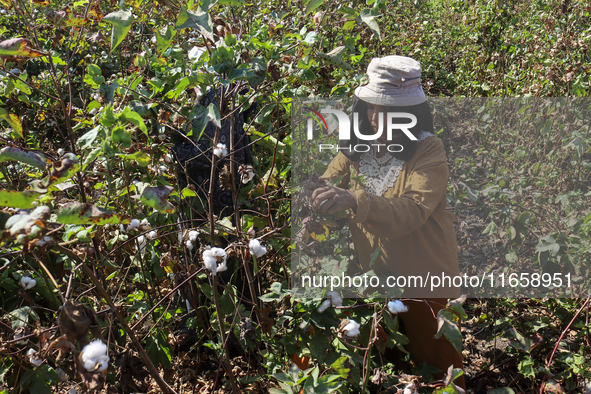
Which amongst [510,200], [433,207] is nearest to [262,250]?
[433,207]

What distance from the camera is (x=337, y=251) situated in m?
1.64

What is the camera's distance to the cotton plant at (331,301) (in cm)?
130

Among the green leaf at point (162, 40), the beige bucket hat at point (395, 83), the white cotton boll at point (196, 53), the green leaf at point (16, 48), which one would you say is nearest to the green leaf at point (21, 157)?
the green leaf at point (16, 48)

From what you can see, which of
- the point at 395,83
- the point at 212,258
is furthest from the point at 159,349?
the point at 395,83

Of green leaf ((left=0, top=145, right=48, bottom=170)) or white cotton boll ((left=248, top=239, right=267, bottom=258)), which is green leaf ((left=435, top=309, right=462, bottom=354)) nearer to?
white cotton boll ((left=248, top=239, right=267, bottom=258))

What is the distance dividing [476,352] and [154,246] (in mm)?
1745

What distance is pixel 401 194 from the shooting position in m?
1.54

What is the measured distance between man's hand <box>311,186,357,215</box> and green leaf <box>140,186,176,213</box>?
522 millimetres

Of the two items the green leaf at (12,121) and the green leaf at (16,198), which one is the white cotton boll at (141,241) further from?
the green leaf at (16,198)

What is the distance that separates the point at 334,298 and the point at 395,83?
76cm

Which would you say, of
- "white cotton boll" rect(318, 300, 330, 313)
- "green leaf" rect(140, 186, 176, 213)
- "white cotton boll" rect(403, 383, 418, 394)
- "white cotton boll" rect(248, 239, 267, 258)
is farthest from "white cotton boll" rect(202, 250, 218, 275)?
"white cotton boll" rect(403, 383, 418, 394)

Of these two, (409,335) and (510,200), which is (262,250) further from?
(510,200)

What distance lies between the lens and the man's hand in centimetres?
133

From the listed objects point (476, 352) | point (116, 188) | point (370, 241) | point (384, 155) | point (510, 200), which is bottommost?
point (476, 352)
